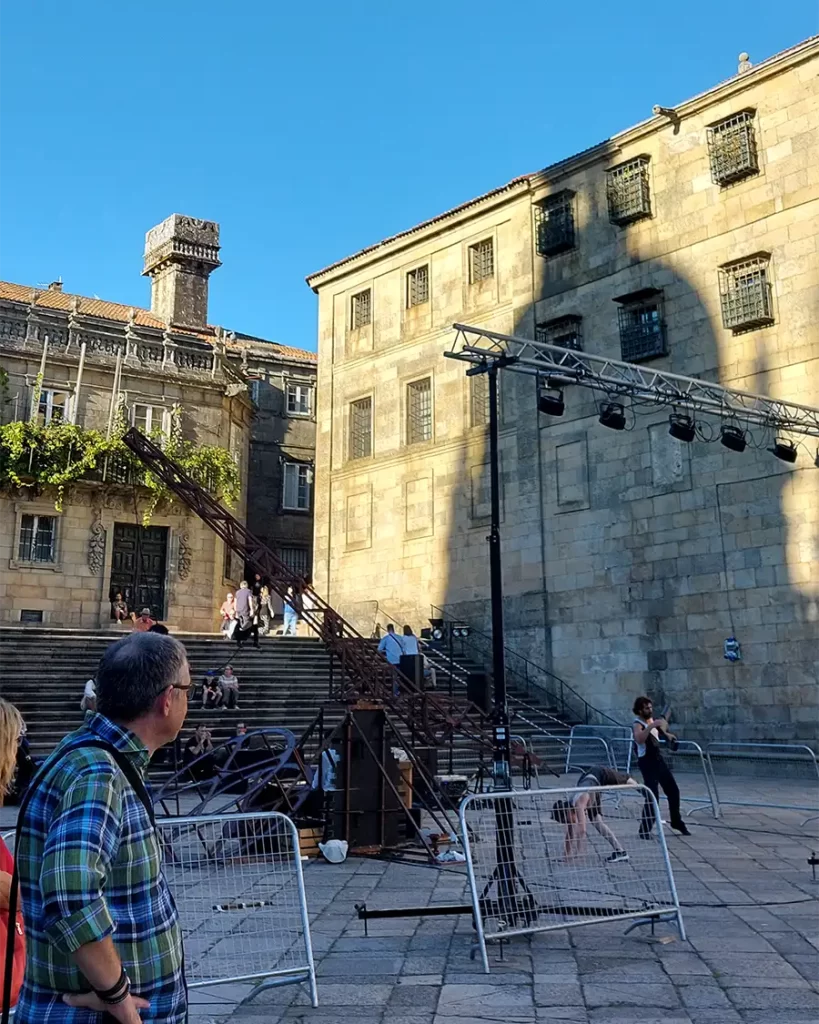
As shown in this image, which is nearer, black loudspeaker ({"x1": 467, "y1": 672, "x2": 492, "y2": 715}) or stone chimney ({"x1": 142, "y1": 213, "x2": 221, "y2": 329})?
black loudspeaker ({"x1": 467, "y1": 672, "x2": 492, "y2": 715})

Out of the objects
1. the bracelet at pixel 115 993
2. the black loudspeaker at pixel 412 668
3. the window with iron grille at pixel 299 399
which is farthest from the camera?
the window with iron grille at pixel 299 399

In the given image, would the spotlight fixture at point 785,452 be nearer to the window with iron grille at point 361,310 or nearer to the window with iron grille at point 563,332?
the window with iron grille at point 563,332

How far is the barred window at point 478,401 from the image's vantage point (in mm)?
24984

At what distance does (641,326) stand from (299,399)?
19.8 m

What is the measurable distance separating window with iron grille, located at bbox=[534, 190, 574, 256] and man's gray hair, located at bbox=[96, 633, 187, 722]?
22469 millimetres

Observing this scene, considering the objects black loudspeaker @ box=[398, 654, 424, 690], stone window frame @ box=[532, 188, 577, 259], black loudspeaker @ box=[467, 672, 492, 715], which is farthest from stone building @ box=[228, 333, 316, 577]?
black loudspeaker @ box=[467, 672, 492, 715]

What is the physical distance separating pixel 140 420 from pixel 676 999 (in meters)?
27.5

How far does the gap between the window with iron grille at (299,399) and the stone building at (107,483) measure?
566 centimetres

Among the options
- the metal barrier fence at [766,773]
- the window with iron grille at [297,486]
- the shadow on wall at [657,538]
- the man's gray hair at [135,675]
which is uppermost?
the window with iron grille at [297,486]

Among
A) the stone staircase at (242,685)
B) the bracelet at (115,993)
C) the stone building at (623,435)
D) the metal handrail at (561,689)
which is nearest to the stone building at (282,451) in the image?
the stone building at (623,435)

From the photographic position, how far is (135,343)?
102ft

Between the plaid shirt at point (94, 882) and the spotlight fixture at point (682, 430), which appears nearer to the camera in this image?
the plaid shirt at point (94, 882)

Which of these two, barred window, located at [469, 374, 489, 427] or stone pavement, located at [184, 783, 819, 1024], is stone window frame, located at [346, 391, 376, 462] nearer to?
barred window, located at [469, 374, 489, 427]

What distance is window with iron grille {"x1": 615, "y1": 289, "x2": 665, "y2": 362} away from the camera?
21.7 m
